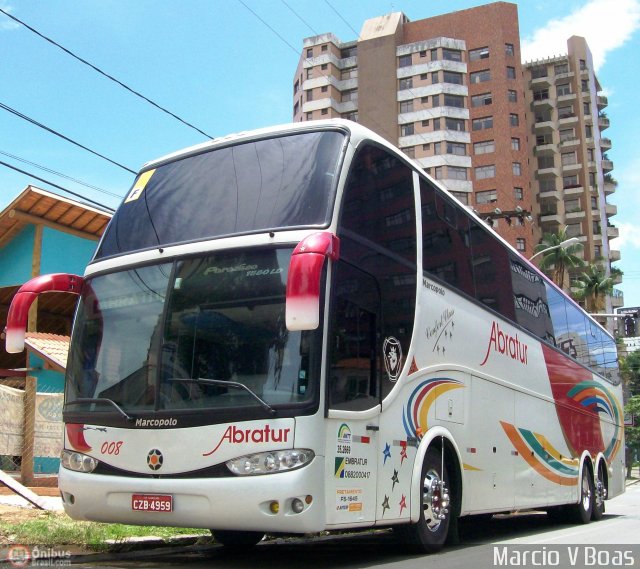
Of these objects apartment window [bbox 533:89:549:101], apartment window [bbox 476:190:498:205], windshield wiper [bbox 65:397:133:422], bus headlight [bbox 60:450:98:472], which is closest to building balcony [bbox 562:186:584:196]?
apartment window [bbox 533:89:549:101]

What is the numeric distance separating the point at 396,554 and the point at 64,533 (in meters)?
3.51

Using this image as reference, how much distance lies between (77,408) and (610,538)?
7.59m

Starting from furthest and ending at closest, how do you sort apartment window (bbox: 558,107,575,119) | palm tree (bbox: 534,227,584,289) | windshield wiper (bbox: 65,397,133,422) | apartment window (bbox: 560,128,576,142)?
apartment window (bbox: 558,107,575,119)
apartment window (bbox: 560,128,576,142)
palm tree (bbox: 534,227,584,289)
windshield wiper (bbox: 65,397,133,422)

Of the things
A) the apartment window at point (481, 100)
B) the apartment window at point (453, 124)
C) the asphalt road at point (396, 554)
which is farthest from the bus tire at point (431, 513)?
the apartment window at point (481, 100)

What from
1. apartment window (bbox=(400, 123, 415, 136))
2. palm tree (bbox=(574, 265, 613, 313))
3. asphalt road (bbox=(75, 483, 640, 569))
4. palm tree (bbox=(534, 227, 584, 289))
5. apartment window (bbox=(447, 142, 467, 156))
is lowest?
asphalt road (bbox=(75, 483, 640, 569))

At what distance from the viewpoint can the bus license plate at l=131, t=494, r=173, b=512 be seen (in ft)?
20.4

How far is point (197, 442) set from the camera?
20.3 ft

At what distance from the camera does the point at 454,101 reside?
70438mm

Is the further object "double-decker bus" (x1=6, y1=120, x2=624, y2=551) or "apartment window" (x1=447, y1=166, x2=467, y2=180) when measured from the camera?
"apartment window" (x1=447, y1=166, x2=467, y2=180)

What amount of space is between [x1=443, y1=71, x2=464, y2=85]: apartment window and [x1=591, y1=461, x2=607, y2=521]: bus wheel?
196 feet

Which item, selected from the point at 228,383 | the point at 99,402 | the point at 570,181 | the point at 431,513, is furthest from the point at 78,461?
the point at 570,181

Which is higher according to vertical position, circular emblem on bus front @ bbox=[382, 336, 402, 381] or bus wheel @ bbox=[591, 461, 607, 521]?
circular emblem on bus front @ bbox=[382, 336, 402, 381]

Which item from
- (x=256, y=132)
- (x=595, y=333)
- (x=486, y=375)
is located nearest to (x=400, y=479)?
(x=486, y=375)

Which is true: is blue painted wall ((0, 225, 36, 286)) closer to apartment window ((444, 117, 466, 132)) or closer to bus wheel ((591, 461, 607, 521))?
bus wheel ((591, 461, 607, 521))
